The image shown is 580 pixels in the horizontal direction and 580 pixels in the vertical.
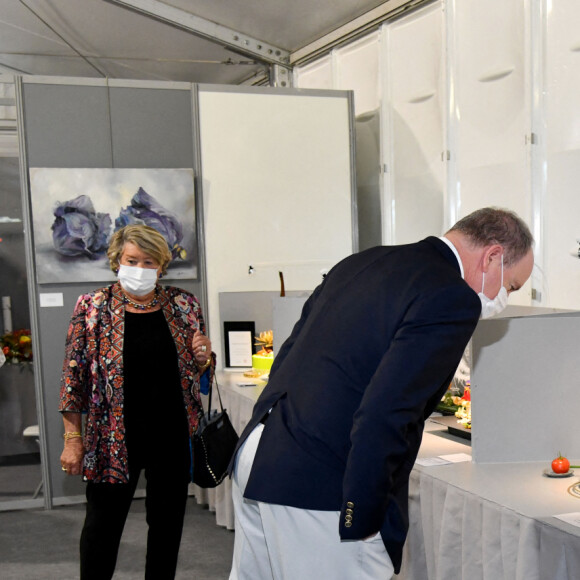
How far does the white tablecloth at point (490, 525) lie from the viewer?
63.7 inches

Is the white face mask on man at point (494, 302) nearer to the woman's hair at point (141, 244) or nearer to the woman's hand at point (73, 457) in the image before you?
the woman's hair at point (141, 244)

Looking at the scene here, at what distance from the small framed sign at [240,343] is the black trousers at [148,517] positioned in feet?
6.71

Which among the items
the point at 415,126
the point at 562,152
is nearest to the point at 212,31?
the point at 415,126

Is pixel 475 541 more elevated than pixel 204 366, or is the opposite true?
pixel 204 366

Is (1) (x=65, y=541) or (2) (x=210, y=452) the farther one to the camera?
(1) (x=65, y=541)

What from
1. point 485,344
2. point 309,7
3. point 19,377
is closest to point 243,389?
point 19,377

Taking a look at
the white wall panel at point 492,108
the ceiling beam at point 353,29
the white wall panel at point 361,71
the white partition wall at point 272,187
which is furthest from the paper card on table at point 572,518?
the white wall panel at point 361,71

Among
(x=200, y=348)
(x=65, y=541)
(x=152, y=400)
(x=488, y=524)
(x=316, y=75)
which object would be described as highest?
(x=316, y=75)

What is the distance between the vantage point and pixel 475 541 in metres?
1.85

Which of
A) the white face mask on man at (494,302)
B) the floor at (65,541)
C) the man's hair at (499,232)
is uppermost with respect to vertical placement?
the man's hair at (499,232)

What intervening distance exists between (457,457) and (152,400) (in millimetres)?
936

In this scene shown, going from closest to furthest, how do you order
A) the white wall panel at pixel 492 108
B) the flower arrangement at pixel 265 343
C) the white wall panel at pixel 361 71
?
the white wall panel at pixel 492 108 < the flower arrangement at pixel 265 343 < the white wall panel at pixel 361 71

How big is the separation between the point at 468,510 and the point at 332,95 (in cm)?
327

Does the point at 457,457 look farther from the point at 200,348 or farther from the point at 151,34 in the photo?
the point at 151,34
